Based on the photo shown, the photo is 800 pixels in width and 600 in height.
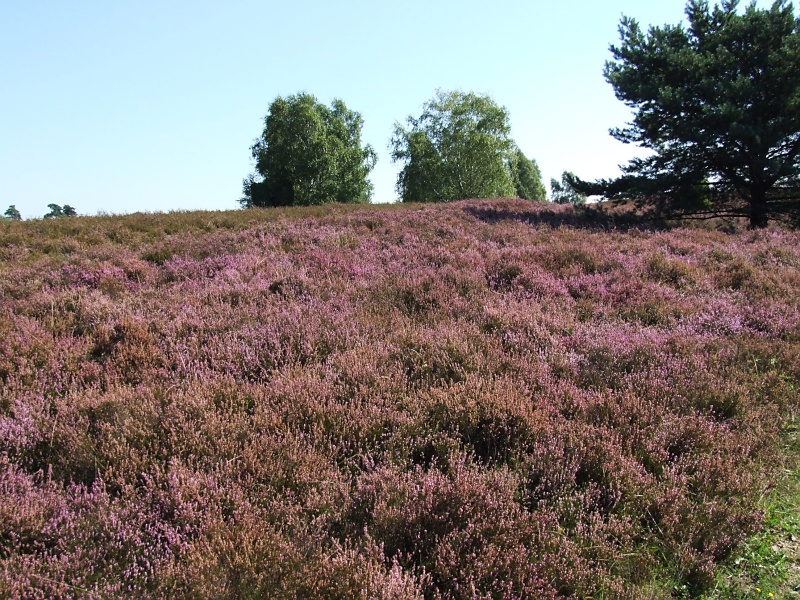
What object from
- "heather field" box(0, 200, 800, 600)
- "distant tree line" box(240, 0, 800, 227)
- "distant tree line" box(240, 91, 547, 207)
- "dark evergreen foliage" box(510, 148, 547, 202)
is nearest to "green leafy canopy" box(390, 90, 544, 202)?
"distant tree line" box(240, 91, 547, 207)

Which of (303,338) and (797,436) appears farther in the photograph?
(303,338)

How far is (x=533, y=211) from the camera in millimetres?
15719

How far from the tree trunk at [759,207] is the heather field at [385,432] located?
28.3 ft

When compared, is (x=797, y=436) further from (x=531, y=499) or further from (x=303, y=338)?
(x=303, y=338)

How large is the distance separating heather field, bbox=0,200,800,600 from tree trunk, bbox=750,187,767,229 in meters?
8.63

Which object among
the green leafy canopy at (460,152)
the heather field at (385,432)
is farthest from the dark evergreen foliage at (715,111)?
the green leafy canopy at (460,152)

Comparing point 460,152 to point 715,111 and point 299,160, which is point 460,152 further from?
point 715,111

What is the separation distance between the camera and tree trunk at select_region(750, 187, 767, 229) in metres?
14.2

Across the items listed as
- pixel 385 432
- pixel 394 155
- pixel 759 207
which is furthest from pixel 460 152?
pixel 385 432

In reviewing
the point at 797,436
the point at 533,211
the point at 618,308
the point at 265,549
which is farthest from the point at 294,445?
the point at 533,211

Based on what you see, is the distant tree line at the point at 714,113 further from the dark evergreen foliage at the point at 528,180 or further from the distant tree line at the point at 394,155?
the dark evergreen foliage at the point at 528,180

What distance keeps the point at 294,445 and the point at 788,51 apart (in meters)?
15.7

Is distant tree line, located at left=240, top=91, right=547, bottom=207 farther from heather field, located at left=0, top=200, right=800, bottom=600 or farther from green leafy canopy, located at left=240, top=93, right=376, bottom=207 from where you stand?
heather field, located at left=0, top=200, right=800, bottom=600

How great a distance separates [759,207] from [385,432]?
15.6 meters
